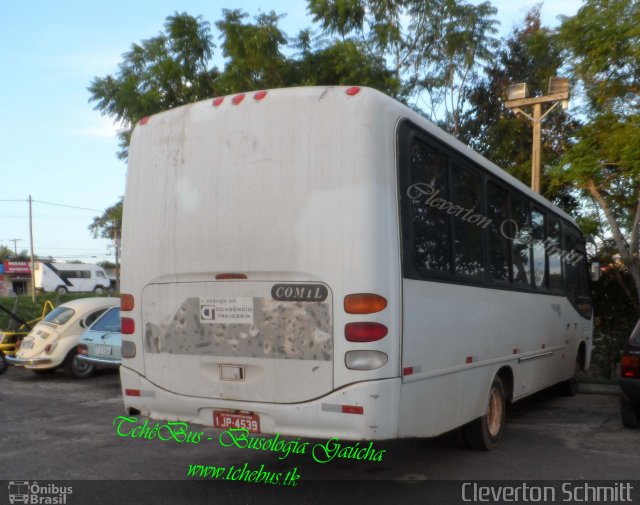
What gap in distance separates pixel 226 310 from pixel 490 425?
3276 mm

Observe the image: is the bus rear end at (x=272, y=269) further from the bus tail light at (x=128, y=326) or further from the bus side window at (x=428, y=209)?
the bus side window at (x=428, y=209)

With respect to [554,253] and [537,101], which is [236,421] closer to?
[554,253]

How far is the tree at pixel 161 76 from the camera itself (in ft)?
49.2

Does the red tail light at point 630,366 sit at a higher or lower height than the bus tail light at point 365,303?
lower

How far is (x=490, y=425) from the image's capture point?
706 cm

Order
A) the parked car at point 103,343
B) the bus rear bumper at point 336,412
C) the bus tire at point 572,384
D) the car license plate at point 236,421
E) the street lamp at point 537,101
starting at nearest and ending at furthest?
the bus rear bumper at point 336,412
the car license plate at point 236,421
the bus tire at point 572,384
the parked car at point 103,343
the street lamp at point 537,101

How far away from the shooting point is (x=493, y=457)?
671cm

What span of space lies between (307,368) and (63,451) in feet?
11.4

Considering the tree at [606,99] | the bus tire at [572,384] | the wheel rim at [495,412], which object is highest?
the tree at [606,99]

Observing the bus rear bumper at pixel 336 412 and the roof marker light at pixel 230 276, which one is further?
the roof marker light at pixel 230 276

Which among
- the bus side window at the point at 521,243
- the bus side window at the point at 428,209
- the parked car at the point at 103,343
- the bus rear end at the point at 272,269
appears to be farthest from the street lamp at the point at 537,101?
the bus rear end at the point at 272,269

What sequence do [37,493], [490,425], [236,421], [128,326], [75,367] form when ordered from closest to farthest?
1. [236,421]
2. [37,493]
3. [128,326]
4. [490,425]
5. [75,367]

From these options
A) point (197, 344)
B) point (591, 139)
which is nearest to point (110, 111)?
point (591, 139)

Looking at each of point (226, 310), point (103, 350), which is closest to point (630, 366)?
point (226, 310)
